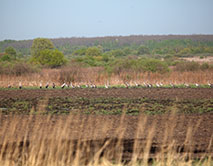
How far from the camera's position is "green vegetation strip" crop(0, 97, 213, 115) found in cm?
1515

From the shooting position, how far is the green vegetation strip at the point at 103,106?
15.2 metres

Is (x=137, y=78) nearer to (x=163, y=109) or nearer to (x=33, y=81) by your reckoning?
(x=33, y=81)

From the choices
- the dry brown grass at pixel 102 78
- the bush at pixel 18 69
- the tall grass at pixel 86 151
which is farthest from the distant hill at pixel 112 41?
the tall grass at pixel 86 151

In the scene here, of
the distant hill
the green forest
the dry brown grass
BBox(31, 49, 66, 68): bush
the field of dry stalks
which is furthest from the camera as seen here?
the distant hill

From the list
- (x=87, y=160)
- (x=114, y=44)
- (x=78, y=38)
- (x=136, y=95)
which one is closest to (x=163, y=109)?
(x=136, y=95)

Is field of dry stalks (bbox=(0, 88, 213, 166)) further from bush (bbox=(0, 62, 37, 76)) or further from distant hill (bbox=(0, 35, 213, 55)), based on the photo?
distant hill (bbox=(0, 35, 213, 55))

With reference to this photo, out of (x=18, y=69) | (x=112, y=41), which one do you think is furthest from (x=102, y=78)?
(x=112, y=41)

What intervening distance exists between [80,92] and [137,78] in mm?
7004

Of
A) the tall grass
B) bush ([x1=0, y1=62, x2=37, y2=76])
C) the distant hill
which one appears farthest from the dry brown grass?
the distant hill

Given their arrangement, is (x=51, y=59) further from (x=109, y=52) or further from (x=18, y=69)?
(x=109, y=52)

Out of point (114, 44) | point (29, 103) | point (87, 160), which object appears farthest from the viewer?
point (114, 44)

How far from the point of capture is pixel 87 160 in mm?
7266

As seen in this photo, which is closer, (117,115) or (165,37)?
(117,115)

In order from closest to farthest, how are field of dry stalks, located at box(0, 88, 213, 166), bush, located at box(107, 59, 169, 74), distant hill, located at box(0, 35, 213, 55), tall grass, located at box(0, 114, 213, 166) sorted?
tall grass, located at box(0, 114, 213, 166) → field of dry stalks, located at box(0, 88, 213, 166) → bush, located at box(107, 59, 169, 74) → distant hill, located at box(0, 35, 213, 55)
